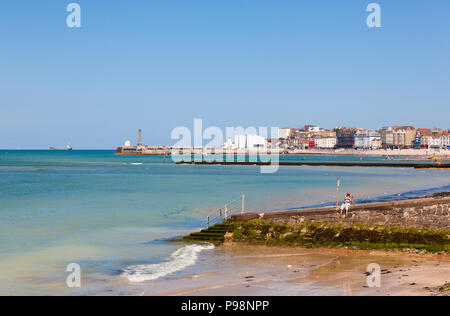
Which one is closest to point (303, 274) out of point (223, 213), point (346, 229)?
point (346, 229)

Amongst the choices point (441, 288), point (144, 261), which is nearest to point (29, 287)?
point (144, 261)

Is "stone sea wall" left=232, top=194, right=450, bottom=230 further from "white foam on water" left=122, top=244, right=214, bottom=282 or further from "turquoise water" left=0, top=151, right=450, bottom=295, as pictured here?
"turquoise water" left=0, top=151, right=450, bottom=295

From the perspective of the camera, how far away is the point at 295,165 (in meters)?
144

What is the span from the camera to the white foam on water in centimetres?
1809

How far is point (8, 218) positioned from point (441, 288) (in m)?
30.4

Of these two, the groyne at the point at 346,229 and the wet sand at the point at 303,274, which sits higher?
the groyne at the point at 346,229

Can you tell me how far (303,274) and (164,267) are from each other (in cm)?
527

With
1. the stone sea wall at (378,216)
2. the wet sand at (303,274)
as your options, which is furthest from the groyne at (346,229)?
the wet sand at (303,274)

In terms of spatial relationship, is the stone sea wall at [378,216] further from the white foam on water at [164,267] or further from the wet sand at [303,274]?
the white foam on water at [164,267]

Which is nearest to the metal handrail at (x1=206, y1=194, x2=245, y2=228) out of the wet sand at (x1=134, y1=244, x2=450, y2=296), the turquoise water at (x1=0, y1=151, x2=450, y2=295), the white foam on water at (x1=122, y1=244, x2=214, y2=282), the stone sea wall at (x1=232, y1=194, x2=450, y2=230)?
the turquoise water at (x1=0, y1=151, x2=450, y2=295)

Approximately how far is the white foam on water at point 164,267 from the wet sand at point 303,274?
57cm

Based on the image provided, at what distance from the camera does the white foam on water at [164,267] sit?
1809 cm

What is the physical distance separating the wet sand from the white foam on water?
574mm
